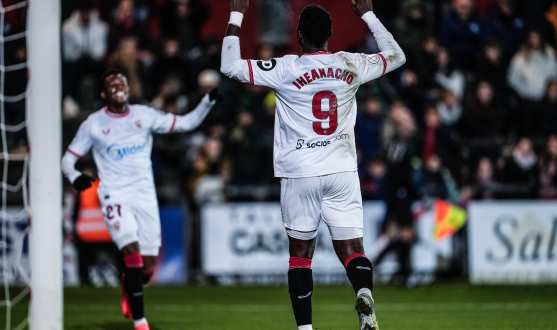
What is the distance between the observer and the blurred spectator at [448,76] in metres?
14.2

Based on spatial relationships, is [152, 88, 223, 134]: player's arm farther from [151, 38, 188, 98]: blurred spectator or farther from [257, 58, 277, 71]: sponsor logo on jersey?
[151, 38, 188, 98]: blurred spectator

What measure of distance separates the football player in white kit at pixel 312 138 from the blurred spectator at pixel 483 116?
26.8 feet

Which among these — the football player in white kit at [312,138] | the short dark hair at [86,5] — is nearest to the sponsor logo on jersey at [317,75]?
the football player in white kit at [312,138]

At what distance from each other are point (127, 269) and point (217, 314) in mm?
2339

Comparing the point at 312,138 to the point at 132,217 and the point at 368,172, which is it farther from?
the point at 368,172

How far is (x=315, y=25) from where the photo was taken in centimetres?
561

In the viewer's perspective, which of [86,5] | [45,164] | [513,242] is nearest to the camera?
[45,164]

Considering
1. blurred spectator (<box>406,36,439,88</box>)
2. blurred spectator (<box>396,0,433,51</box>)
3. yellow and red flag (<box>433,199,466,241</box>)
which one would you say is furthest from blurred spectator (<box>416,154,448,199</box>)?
blurred spectator (<box>396,0,433,51</box>)

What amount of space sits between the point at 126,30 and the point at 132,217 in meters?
7.92

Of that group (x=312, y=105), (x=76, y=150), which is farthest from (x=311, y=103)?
(x=76, y=150)

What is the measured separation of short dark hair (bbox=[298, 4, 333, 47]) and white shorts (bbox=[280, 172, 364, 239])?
38.6 inches

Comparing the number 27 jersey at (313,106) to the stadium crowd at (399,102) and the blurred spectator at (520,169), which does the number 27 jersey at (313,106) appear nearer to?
the stadium crowd at (399,102)

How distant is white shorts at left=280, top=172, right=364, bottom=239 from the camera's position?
5.64 m

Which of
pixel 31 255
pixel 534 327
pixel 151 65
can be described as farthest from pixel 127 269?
pixel 151 65
